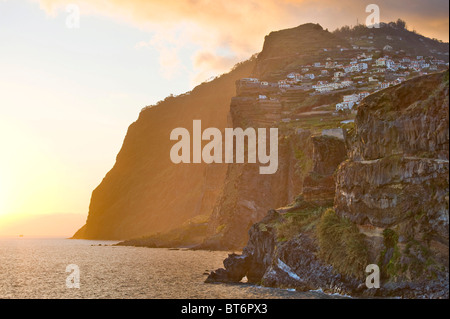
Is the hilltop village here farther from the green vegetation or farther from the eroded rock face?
the eroded rock face

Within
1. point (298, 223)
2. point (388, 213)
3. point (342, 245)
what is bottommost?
point (342, 245)

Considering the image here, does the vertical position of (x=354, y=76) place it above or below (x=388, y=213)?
above

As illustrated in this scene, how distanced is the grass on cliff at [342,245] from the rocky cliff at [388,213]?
110 mm

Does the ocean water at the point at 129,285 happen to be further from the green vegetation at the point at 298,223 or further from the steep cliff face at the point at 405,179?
the steep cliff face at the point at 405,179

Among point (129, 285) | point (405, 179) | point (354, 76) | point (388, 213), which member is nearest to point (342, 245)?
point (388, 213)

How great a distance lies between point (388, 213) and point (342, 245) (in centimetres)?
675

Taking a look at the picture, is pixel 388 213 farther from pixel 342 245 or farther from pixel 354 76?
pixel 354 76

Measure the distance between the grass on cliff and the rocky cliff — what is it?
0.11 meters

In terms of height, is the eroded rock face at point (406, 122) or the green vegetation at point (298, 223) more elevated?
the eroded rock face at point (406, 122)

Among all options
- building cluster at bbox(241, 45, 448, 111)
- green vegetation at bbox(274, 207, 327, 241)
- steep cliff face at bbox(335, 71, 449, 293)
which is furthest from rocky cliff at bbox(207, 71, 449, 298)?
building cluster at bbox(241, 45, 448, 111)

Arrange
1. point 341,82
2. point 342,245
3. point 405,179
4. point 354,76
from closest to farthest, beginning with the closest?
point 405,179 < point 342,245 < point 341,82 < point 354,76

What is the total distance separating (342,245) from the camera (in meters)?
60.3

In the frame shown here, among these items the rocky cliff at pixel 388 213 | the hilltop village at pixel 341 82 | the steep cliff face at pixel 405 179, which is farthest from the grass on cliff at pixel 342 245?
the hilltop village at pixel 341 82

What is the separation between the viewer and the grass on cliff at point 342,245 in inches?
2250
